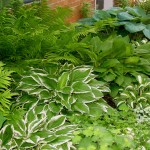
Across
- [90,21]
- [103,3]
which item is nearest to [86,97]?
[90,21]

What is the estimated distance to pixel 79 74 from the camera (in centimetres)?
440

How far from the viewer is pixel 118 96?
181 inches

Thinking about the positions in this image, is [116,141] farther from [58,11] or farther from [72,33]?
[58,11]

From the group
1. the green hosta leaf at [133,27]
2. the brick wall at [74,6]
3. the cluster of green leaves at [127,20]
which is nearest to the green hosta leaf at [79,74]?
the cluster of green leaves at [127,20]

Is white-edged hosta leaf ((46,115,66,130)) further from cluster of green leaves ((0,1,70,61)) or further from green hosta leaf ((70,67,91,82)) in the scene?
cluster of green leaves ((0,1,70,61))

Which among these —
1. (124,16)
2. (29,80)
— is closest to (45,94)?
(29,80)

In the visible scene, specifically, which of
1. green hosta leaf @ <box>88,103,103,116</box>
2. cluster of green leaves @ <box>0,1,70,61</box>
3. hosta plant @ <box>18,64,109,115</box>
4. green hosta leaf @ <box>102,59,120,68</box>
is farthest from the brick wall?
green hosta leaf @ <box>88,103,103,116</box>

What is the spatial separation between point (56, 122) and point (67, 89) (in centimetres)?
42

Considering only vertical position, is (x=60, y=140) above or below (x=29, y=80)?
below

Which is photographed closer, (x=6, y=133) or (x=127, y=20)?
(x=6, y=133)

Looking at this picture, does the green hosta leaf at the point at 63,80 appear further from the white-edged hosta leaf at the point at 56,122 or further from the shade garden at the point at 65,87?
the white-edged hosta leaf at the point at 56,122

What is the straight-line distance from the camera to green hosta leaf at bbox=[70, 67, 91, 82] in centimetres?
437

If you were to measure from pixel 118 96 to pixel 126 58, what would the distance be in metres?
0.51

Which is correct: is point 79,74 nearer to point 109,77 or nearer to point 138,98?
point 109,77
